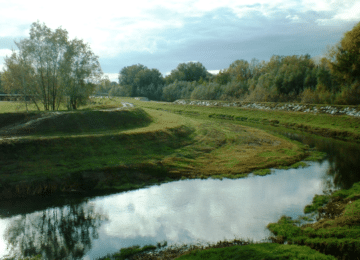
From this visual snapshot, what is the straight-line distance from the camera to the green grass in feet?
19.9

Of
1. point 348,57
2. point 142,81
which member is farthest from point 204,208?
point 142,81

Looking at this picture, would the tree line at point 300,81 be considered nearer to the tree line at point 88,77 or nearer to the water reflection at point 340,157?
the tree line at point 88,77

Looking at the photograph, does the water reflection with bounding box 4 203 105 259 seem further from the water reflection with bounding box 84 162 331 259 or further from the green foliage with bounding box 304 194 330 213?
the green foliage with bounding box 304 194 330 213

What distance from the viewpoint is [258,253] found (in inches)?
245

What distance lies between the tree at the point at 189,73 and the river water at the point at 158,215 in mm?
94702

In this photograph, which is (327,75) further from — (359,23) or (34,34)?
(34,34)

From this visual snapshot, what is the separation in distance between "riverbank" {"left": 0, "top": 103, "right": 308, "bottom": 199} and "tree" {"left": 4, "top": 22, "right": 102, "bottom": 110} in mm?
5466

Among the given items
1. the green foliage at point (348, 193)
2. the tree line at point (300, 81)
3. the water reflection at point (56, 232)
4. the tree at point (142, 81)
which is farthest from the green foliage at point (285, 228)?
the tree at point (142, 81)

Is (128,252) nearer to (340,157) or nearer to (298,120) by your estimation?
(340,157)

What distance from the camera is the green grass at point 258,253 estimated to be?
19.9 feet

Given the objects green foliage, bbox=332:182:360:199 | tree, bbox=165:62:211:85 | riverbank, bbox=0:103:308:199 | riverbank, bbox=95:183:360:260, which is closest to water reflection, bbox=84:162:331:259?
riverbank, bbox=95:183:360:260

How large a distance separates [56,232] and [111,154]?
705 cm

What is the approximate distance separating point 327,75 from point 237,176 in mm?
32536

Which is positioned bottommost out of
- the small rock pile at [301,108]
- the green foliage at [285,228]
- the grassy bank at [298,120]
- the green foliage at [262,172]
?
the green foliage at [285,228]
